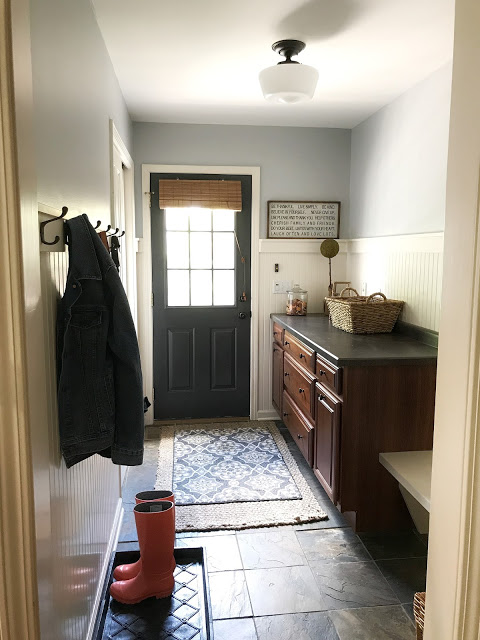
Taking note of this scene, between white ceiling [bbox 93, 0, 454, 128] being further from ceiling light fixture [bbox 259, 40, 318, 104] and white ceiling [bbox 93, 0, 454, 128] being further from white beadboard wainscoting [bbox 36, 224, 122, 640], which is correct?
white beadboard wainscoting [bbox 36, 224, 122, 640]

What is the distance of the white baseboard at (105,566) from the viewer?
6.34 ft

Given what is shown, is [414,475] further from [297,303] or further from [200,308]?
[200,308]

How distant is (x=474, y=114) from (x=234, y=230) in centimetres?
332

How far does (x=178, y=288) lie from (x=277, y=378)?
3.43ft

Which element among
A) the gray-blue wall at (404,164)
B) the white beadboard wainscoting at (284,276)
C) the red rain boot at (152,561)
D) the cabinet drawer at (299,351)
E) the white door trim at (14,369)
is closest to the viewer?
the white door trim at (14,369)

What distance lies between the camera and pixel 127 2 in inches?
83.0

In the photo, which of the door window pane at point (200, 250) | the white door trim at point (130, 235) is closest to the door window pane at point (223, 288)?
the door window pane at point (200, 250)

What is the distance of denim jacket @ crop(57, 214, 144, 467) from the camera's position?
149 cm

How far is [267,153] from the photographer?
→ 13.6 ft

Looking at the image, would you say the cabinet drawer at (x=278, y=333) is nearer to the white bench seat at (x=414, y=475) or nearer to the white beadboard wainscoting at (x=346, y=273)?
the white beadboard wainscoting at (x=346, y=273)

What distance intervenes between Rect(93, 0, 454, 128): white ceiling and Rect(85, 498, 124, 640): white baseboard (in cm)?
231

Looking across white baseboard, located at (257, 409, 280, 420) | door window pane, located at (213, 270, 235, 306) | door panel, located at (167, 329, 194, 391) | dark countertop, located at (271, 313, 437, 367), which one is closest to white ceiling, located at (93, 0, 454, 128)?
door window pane, located at (213, 270, 235, 306)

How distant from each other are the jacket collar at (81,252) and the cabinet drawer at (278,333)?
2385mm

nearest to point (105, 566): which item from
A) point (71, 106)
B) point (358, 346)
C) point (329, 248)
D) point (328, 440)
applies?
point (328, 440)
